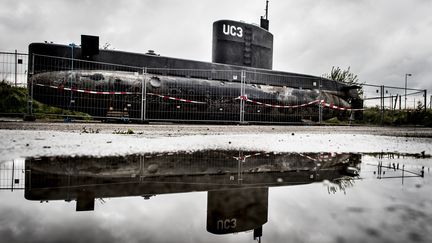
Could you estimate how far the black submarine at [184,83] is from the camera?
9.38m

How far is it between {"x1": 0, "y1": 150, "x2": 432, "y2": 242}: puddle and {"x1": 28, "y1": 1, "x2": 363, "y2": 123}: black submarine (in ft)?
26.0

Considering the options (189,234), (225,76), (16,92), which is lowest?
(189,234)

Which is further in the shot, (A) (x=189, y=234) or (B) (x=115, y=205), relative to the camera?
(B) (x=115, y=205)

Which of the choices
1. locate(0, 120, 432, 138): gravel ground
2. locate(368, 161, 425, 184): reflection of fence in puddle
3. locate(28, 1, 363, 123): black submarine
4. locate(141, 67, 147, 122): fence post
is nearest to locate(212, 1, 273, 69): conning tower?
locate(28, 1, 363, 123): black submarine

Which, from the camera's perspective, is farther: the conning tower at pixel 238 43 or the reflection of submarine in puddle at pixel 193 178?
the conning tower at pixel 238 43

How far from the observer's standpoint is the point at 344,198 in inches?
56.3

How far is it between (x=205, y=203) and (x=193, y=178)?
0.55 meters

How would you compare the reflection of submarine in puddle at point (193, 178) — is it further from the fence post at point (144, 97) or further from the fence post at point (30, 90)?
the fence post at point (30, 90)

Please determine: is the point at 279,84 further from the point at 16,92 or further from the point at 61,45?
the point at 16,92

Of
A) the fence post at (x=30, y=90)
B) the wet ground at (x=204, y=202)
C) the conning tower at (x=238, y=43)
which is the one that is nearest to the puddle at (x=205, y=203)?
the wet ground at (x=204, y=202)

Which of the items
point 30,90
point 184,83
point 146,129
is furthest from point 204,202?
point 184,83

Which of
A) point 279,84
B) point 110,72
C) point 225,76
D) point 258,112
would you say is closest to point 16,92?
point 110,72

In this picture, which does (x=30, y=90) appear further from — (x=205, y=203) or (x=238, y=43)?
(x=205, y=203)

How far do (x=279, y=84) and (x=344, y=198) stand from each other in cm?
1374
